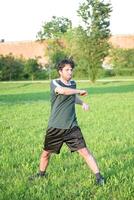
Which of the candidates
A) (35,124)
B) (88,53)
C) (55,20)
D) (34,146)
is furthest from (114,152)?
(55,20)

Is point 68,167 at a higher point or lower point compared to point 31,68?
higher

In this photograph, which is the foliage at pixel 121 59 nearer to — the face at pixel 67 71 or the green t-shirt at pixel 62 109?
the green t-shirt at pixel 62 109

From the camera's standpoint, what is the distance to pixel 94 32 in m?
51.3

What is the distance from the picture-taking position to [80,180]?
20.8 ft

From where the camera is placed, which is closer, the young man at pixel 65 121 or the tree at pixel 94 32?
the young man at pixel 65 121

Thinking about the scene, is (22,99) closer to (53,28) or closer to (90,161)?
(90,161)

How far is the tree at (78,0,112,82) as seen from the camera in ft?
168

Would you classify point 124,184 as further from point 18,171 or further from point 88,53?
point 88,53

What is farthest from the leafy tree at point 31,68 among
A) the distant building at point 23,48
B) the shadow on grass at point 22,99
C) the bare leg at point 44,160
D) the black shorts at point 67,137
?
the black shorts at point 67,137

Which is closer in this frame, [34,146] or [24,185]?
[24,185]

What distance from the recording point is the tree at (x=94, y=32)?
51.3 meters

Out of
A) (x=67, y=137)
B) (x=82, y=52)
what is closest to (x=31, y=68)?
(x=82, y=52)

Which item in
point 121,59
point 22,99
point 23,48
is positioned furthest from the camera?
point 23,48

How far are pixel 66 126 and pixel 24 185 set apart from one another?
0.97 meters
